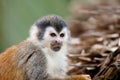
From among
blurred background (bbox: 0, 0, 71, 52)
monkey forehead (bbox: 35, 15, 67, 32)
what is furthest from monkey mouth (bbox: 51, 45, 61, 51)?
blurred background (bbox: 0, 0, 71, 52)

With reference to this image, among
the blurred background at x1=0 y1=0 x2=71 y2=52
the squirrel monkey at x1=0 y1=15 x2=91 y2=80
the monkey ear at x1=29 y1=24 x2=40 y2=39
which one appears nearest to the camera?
the squirrel monkey at x1=0 y1=15 x2=91 y2=80

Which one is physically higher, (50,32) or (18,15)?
(18,15)

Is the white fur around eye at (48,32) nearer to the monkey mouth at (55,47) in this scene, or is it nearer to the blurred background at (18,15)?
the monkey mouth at (55,47)

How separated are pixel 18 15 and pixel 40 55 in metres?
0.57

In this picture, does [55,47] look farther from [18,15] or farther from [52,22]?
[18,15]

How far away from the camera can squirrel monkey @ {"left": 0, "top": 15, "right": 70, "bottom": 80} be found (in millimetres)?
4344

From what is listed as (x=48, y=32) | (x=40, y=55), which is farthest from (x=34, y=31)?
(x=40, y=55)

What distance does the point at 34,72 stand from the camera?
4301 mm

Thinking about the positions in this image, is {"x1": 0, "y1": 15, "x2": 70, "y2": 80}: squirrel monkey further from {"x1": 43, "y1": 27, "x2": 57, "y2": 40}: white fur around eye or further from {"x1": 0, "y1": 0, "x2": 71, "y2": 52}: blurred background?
{"x1": 0, "y1": 0, "x2": 71, "y2": 52}: blurred background

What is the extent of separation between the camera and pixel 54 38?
4418 mm

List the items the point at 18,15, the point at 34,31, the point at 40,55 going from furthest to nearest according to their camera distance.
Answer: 1. the point at 18,15
2. the point at 34,31
3. the point at 40,55

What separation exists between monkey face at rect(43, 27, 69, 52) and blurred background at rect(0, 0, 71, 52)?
400 millimetres

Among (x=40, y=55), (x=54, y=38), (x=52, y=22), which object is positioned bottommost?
(x=40, y=55)

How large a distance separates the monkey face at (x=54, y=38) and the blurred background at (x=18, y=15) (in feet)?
1.31
